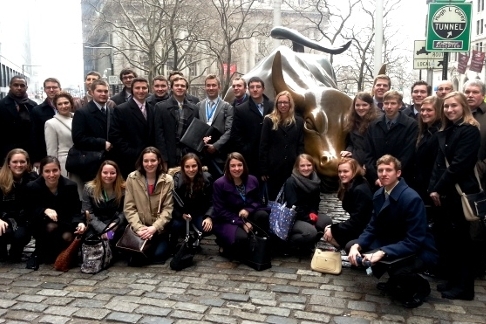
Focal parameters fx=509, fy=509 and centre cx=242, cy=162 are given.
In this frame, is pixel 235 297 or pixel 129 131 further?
pixel 129 131

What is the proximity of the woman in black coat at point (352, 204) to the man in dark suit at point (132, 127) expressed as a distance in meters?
2.56

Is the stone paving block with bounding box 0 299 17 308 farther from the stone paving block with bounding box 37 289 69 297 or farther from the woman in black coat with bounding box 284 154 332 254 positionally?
the woman in black coat with bounding box 284 154 332 254

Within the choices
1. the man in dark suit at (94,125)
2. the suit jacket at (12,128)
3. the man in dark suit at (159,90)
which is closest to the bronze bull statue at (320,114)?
the man in dark suit at (159,90)

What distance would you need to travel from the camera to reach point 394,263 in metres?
4.44

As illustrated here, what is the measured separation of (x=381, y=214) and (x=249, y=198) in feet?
5.51

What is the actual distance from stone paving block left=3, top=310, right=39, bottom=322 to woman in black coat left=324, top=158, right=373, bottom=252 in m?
2.90

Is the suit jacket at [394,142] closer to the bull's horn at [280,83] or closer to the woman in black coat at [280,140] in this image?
the woman in black coat at [280,140]

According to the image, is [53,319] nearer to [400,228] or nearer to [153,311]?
[153,311]

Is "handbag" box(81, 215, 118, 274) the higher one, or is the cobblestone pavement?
"handbag" box(81, 215, 118, 274)

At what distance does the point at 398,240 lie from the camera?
4680 millimetres

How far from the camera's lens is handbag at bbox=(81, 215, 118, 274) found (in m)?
5.23

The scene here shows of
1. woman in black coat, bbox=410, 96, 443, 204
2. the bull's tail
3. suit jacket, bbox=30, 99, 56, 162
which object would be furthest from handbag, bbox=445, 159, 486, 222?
the bull's tail

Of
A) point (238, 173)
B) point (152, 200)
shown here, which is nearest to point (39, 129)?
point (152, 200)

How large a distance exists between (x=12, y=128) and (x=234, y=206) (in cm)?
332
